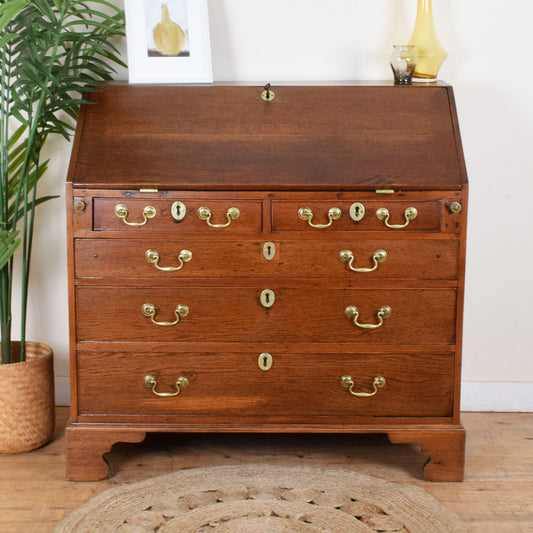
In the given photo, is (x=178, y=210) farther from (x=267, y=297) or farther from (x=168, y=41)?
(x=168, y=41)

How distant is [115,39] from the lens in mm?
3006

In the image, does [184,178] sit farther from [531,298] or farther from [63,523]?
[531,298]

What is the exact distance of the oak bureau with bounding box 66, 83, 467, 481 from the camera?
8.10ft

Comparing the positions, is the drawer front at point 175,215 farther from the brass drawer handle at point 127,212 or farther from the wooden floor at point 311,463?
the wooden floor at point 311,463

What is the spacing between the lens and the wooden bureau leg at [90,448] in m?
2.57

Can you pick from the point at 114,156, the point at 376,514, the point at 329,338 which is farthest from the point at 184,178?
the point at 376,514

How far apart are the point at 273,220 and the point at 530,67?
133cm

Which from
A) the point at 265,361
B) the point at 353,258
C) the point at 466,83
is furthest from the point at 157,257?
the point at 466,83

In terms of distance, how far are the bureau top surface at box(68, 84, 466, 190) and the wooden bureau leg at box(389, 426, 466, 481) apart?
82 centimetres

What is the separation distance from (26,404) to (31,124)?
996mm

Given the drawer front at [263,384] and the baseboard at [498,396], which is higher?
the drawer front at [263,384]

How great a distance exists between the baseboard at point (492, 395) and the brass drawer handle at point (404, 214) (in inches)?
42.3

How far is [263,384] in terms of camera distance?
2578 mm

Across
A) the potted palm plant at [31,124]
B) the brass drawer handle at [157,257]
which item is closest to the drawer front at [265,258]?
the brass drawer handle at [157,257]
